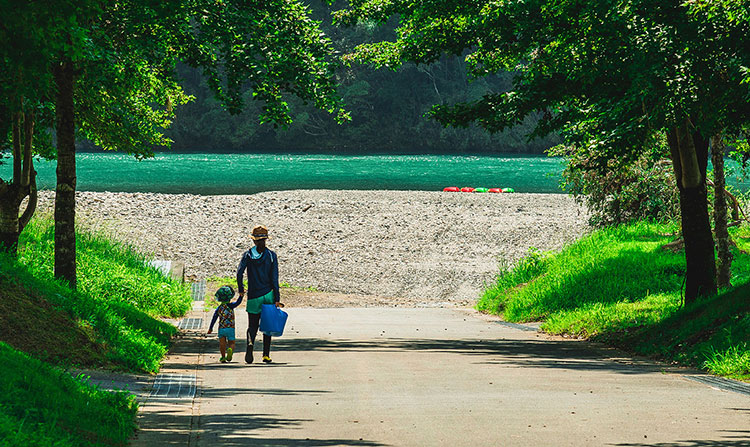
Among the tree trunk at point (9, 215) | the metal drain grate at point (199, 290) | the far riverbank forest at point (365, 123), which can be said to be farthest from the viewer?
the far riverbank forest at point (365, 123)

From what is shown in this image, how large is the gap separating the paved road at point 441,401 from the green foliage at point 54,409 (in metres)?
0.27

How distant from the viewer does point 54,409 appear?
6934mm

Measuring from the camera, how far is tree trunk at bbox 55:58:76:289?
1377cm

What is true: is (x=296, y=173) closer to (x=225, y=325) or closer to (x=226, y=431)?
(x=225, y=325)

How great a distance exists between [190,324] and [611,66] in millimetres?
8521

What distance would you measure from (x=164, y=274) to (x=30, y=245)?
3.41 meters

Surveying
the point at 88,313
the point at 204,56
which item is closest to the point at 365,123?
the point at 204,56

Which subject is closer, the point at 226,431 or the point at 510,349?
the point at 226,431

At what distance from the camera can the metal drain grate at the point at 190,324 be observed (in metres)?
16.3

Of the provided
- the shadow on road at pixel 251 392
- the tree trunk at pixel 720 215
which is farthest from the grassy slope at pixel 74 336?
the tree trunk at pixel 720 215

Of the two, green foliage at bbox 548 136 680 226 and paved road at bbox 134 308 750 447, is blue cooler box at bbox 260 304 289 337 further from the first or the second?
green foliage at bbox 548 136 680 226

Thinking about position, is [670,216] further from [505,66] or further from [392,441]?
[392,441]

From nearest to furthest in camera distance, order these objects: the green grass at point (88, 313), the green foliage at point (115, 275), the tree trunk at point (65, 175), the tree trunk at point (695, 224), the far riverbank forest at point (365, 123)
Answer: the green grass at point (88, 313) < the tree trunk at point (65, 175) < the tree trunk at point (695, 224) < the green foliage at point (115, 275) < the far riverbank forest at point (365, 123)

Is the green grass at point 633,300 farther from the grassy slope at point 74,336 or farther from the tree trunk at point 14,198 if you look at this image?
the tree trunk at point 14,198
